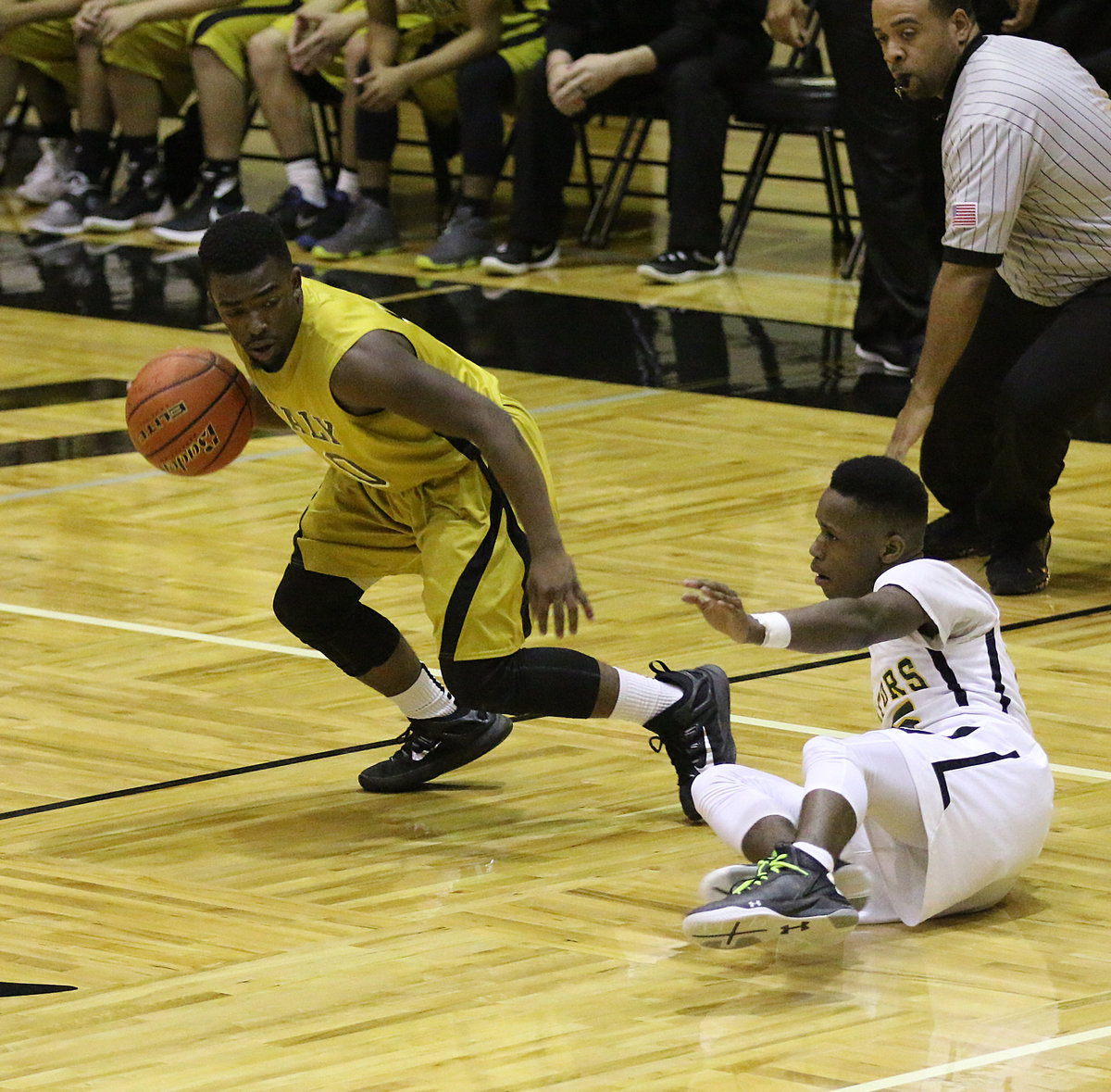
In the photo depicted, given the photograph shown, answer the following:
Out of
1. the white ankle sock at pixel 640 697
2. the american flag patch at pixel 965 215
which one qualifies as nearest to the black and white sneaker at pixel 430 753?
the white ankle sock at pixel 640 697

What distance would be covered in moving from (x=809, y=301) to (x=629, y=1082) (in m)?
5.86

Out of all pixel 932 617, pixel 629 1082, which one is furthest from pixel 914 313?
pixel 629 1082

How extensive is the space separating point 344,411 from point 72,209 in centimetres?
684

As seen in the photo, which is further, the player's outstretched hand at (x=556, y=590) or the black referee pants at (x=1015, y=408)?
the black referee pants at (x=1015, y=408)

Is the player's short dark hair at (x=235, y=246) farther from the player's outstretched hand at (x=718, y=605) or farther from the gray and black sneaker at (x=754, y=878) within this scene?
the gray and black sneaker at (x=754, y=878)

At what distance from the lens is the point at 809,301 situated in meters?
7.96

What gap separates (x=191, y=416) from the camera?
139 inches

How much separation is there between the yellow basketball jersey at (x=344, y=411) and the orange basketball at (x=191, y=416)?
135mm

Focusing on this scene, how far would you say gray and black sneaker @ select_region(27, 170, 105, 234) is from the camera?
31.7ft

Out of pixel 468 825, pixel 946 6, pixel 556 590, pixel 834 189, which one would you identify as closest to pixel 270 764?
pixel 468 825

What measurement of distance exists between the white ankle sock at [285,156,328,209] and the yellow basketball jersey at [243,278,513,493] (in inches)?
226

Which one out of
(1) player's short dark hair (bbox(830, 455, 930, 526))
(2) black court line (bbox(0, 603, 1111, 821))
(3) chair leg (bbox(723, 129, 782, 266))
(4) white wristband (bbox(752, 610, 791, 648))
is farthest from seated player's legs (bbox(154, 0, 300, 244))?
(4) white wristband (bbox(752, 610, 791, 648))

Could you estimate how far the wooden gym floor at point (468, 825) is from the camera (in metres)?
2.50

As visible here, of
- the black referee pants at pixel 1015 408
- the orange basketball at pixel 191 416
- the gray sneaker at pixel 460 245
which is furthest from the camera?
the gray sneaker at pixel 460 245
